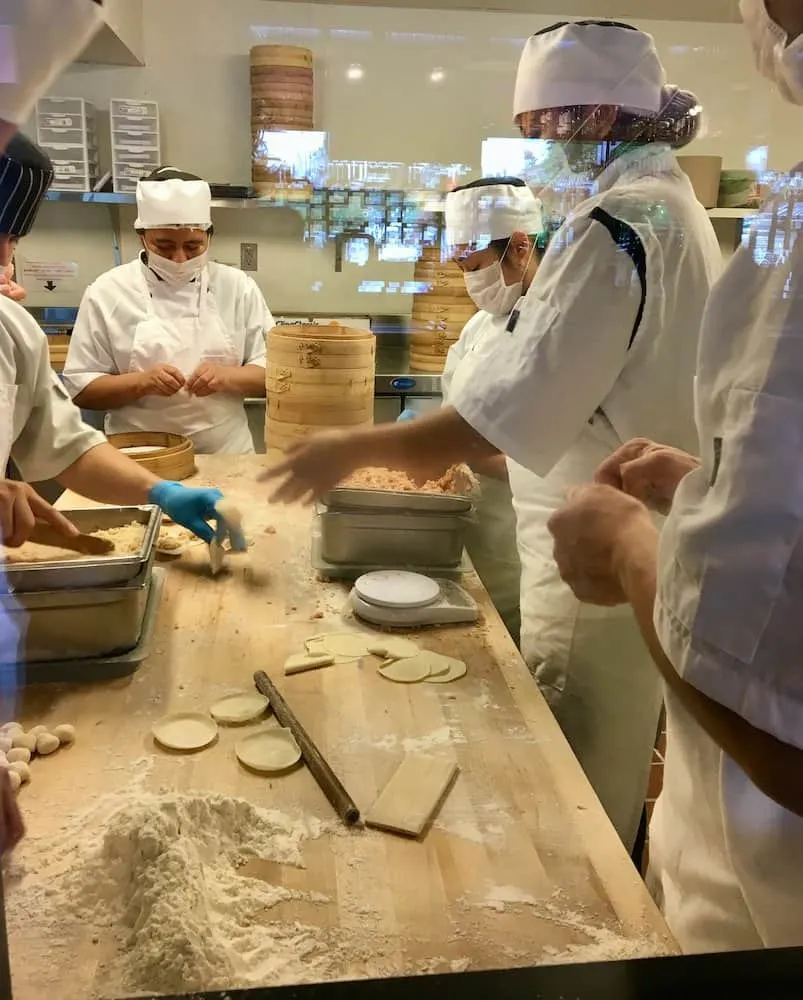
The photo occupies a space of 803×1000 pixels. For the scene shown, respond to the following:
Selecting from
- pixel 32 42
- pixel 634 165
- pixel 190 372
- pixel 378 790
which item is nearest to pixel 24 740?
pixel 378 790

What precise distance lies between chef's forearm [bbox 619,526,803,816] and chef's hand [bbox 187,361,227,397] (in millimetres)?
1831

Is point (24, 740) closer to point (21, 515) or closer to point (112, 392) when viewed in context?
point (21, 515)

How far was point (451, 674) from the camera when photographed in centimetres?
117

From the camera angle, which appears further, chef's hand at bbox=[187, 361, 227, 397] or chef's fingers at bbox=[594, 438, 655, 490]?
chef's hand at bbox=[187, 361, 227, 397]

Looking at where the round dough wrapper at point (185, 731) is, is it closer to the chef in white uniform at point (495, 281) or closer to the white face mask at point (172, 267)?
the chef in white uniform at point (495, 281)

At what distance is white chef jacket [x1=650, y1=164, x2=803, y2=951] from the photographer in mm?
461

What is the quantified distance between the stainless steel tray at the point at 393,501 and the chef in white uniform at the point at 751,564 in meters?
0.75

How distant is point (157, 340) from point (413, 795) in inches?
70.2

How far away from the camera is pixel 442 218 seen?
2.04 meters

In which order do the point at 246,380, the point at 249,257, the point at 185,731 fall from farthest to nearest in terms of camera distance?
the point at 249,257 < the point at 246,380 < the point at 185,731

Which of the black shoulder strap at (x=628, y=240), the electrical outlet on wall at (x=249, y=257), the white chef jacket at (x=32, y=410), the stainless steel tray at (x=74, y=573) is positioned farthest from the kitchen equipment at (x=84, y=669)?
the electrical outlet on wall at (x=249, y=257)

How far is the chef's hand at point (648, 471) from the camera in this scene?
0.72m

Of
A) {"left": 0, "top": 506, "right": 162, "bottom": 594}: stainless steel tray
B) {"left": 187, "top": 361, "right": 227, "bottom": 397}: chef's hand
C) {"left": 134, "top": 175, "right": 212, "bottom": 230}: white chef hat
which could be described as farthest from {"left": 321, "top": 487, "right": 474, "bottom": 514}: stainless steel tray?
{"left": 134, "top": 175, "right": 212, "bottom": 230}: white chef hat

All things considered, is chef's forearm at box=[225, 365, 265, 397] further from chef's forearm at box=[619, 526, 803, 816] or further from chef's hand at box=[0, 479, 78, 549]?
chef's forearm at box=[619, 526, 803, 816]
